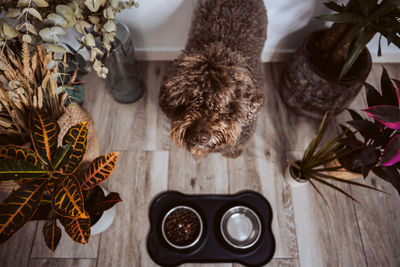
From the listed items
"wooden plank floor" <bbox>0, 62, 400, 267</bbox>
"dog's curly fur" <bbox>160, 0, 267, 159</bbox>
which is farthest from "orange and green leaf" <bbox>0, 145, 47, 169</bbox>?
"wooden plank floor" <bbox>0, 62, 400, 267</bbox>

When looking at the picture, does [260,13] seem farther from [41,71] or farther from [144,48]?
[41,71]

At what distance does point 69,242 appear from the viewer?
4.79 ft

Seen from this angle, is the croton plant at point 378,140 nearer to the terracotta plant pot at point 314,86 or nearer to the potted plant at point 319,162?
the potted plant at point 319,162

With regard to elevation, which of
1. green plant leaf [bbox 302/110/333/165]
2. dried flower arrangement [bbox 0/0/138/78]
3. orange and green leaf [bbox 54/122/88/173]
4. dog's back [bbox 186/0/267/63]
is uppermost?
dried flower arrangement [bbox 0/0/138/78]

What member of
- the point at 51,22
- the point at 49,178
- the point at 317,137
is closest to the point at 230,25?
the point at 317,137

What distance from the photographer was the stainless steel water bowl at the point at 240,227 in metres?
1.44

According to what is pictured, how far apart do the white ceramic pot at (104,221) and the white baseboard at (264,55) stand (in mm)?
1097

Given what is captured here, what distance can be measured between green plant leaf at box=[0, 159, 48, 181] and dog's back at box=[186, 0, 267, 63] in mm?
930

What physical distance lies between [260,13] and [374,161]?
38.1 inches

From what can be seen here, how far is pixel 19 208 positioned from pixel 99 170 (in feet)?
0.93

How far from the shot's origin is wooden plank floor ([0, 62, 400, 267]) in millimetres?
1451

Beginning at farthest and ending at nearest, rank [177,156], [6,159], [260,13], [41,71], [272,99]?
[272,99], [177,156], [260,13], [41,71], [6,159]

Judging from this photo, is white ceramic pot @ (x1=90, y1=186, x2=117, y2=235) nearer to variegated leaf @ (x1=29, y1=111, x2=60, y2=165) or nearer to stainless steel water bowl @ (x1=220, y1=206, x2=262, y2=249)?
variegated leaf @ (x1=29, y1=111, x2=60, y2=165)

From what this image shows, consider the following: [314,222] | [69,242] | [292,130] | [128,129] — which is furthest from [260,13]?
[69,242]
